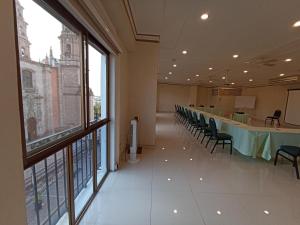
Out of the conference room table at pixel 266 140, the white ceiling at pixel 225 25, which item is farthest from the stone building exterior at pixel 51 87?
the conference room table at pixel 266 140

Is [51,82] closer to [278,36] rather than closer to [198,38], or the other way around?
[198,38]

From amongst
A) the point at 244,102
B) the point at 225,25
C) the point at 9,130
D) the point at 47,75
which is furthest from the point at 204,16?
the point at 244,102

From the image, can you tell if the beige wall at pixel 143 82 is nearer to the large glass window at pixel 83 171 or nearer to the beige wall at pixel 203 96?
the large glass window at pixel 83 171

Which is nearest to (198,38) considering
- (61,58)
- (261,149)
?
(261,149)

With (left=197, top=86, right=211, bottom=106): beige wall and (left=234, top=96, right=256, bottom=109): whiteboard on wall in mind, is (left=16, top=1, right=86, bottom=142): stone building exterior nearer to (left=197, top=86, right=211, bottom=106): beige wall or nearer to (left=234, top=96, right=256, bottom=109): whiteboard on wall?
(left=234, top=96, right=256, bottom=109): whiteboard on wall

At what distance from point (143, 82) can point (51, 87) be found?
2.98 meters

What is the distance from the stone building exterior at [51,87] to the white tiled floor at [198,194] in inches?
47.0

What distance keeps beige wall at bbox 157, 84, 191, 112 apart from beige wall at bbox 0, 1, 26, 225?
14.4 m

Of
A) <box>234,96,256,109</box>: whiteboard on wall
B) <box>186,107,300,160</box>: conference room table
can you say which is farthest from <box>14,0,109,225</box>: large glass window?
<box>234,96,256,109</box>: whiteboard on wall

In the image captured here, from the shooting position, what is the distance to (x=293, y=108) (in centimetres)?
956

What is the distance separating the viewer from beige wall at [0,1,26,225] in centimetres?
72

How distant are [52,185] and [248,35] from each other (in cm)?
426

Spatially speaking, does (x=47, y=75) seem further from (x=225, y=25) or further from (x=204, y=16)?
(x=225, y=25)

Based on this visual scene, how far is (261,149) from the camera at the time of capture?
3545 millimetres
